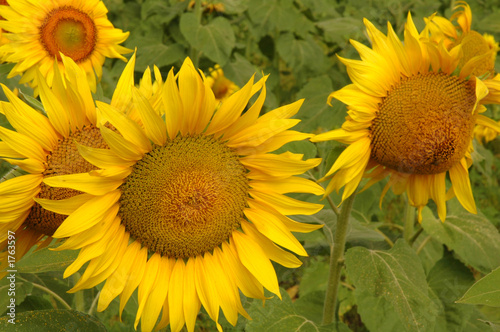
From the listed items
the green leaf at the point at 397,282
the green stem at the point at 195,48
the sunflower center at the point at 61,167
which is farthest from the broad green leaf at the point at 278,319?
the green stem at the point at 195,48

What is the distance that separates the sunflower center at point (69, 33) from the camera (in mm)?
1653

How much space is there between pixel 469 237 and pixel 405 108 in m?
0.83

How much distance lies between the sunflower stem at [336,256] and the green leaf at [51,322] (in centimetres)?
64

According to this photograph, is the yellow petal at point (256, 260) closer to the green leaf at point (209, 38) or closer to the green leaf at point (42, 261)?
the green leaf at point (42, 261)

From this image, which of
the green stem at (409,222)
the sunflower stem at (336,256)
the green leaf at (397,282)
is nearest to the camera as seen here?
the green leaf at (397,282)

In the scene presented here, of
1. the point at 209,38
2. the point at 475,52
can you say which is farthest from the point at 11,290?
the point at 209,38

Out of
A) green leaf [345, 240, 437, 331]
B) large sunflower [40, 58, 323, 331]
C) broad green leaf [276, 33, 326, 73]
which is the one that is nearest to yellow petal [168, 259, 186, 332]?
large sunflower [40, 58, 323, 331]

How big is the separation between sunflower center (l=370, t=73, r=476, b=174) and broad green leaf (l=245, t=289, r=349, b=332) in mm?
469

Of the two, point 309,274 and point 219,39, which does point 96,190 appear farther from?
point 219,39

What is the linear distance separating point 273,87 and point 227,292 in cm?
261

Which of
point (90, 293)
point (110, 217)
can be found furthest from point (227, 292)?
point (90, 293)

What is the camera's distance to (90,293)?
1.79m

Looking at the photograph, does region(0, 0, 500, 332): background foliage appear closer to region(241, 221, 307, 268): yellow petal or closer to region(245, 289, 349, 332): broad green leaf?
region(245, 289, 349, 332): broad green leaf

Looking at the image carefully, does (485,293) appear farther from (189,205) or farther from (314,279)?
(314,279)
